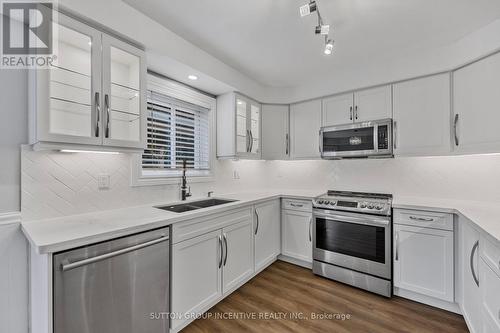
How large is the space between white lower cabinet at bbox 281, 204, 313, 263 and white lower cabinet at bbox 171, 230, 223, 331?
122 centimetres

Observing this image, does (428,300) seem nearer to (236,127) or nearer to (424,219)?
(424,219)

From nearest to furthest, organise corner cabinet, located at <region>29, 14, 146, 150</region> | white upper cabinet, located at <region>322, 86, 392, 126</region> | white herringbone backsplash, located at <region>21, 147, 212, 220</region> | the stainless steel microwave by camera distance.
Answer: corner cabinet, located at <region>29, 14, 146, 150</region> → white herringbone backsplash, located at <region>21, 147, 212, 220</region> → the stainless steel microwave → white upper cabinet, located at <region>322, 86, 392, 126</region>

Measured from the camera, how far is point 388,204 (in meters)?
2.28

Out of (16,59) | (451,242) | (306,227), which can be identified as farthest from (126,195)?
(451,242)

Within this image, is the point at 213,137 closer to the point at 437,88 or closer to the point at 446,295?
the point at 437,88

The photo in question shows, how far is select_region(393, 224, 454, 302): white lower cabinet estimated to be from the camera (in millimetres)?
2021

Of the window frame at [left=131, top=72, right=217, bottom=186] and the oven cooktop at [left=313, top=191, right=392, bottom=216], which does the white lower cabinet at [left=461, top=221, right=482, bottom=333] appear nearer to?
the oven cooktop at [left=313, top=191, right=392, bottom=216]

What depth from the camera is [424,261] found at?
212 cm

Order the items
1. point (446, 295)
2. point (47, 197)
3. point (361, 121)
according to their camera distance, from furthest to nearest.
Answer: point (361, 121)
point (446, 295)
point (47, 197)

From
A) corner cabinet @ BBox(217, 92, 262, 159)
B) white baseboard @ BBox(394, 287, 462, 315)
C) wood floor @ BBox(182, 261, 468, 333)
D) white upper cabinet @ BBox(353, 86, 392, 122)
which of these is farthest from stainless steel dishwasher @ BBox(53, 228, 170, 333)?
white upper cabinet @ BBox(353, 86, 392, 122)

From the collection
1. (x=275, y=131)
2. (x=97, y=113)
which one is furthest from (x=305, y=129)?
(x=97, y=113)

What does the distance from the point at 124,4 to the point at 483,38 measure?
3.04 meters

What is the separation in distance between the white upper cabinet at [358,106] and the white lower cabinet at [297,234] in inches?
52.2

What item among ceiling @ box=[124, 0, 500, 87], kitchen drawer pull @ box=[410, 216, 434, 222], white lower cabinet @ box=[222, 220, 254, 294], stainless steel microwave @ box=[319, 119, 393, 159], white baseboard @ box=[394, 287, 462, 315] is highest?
ceiling @ box=[124, 0, 500, 87]
